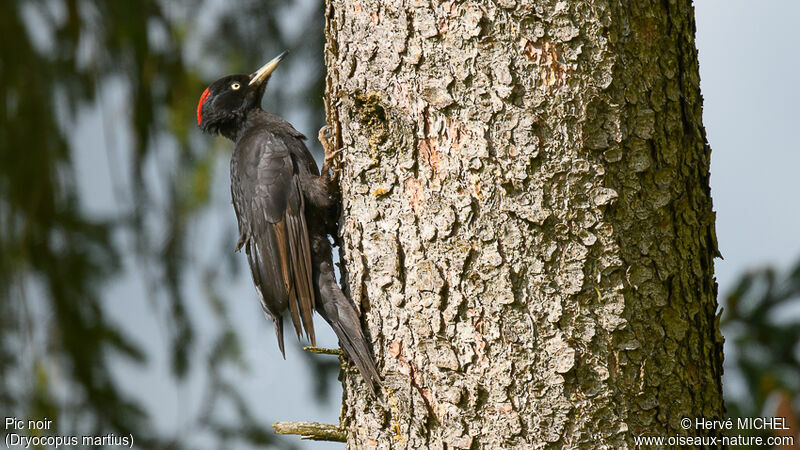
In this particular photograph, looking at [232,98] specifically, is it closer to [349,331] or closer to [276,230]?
[276,230]

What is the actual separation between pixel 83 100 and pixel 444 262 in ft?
8.47

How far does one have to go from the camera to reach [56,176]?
338cm

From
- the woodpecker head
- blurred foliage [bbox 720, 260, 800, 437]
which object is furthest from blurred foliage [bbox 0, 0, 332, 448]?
blurred foliage [bbox 720, 260, 800, 437]

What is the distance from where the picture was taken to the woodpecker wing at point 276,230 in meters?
2.72

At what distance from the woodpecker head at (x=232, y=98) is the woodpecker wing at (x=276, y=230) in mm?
539

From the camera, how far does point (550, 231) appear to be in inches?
71.7

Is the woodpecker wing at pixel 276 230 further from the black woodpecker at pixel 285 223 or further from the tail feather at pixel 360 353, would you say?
the tail feather at pixel 360 353

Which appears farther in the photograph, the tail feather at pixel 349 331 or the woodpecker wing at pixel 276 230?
the woodpecker wing at pixel 276 230

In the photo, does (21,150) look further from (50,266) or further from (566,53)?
(566,53)

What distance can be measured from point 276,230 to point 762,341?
8.53 feet

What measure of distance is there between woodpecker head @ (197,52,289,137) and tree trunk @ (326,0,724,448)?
70.5 inches

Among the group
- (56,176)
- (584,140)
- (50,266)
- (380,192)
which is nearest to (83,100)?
(56,176)

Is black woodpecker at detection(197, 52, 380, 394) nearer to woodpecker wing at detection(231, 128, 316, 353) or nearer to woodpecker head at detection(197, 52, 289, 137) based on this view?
woodpecker wing at detection(231, 128, 316, 353)

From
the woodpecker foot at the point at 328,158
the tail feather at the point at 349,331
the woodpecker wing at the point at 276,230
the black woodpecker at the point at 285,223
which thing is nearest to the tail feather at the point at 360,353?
the tail feather at the point at 349,331
